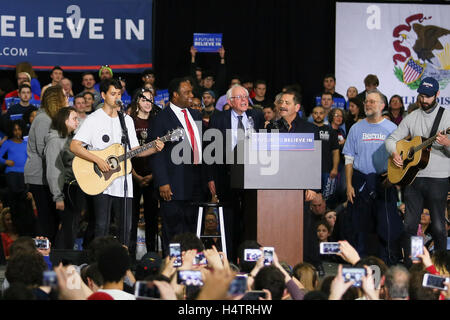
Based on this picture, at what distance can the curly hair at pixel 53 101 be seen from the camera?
8.88 m

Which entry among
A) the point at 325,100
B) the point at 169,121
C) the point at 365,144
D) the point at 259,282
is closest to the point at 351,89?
the point at 325,100

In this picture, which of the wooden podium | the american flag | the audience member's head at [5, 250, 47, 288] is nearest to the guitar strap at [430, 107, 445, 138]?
the wooden podium

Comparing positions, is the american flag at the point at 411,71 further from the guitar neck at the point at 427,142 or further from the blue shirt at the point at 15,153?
the blue shirt at the point at 15,153

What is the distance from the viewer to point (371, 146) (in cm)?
866

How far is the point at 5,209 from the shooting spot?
9219mm

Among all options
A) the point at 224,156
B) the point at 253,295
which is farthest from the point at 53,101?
the point at 253,295

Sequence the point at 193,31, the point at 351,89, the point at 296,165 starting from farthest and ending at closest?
the point at 193,31 < the point at 351,89 < the point at 296,165

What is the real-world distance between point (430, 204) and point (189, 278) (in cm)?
423

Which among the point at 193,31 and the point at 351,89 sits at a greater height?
the point at 193,31

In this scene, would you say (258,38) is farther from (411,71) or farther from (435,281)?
(435,281)

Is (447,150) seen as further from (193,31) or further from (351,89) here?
(193,31)

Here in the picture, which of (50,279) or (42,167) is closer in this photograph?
(50,279)

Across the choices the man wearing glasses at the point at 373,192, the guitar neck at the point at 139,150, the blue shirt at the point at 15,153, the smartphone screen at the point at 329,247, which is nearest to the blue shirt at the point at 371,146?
the man wearing glasses at the point at 373,192
